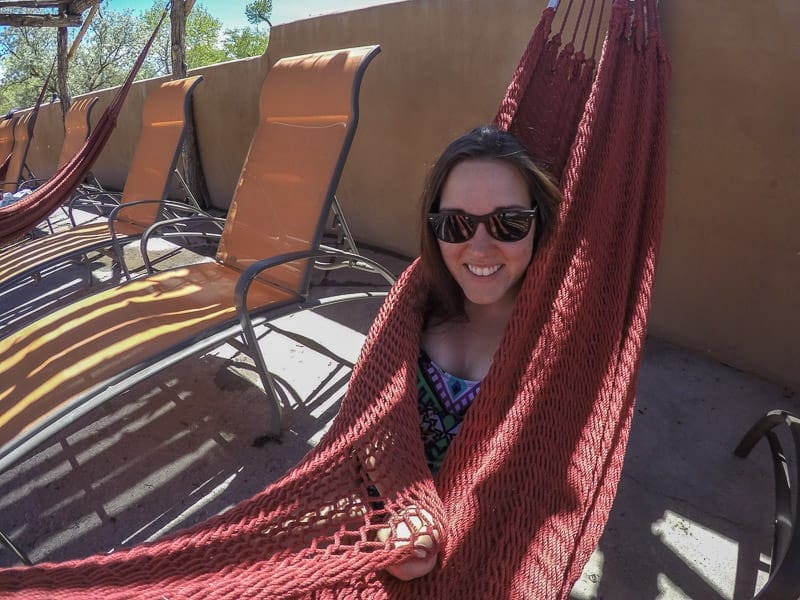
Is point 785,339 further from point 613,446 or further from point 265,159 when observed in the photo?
point 265,159

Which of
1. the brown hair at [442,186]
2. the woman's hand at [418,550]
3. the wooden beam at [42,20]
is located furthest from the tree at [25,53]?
the woman's hand at [418,550]

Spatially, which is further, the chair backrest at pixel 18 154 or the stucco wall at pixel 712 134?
the chair backrest at pixel 18 154

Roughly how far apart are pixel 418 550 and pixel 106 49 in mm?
34271

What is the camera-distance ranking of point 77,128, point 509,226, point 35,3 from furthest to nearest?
point 77,128 → point 35,3 → point 509,226

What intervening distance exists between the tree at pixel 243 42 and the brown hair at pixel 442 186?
45264 millimetres

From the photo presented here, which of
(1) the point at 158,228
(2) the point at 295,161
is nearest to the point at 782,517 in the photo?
(2) the point at 295,161

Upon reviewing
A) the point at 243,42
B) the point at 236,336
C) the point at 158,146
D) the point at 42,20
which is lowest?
the point at 236,336

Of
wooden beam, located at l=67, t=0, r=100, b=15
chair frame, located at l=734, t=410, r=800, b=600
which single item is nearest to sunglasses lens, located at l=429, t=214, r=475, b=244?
chair frame, located at l=734, t=410, r=800, b=600

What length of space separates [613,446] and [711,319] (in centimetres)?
148

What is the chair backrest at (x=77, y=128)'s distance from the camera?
16.0 feet

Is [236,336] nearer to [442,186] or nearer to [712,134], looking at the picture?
[442,186]

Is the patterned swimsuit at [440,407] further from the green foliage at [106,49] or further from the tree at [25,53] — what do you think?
the tree at [25,53]

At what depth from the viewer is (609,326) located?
1159 millimetres

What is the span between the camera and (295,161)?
240cm
